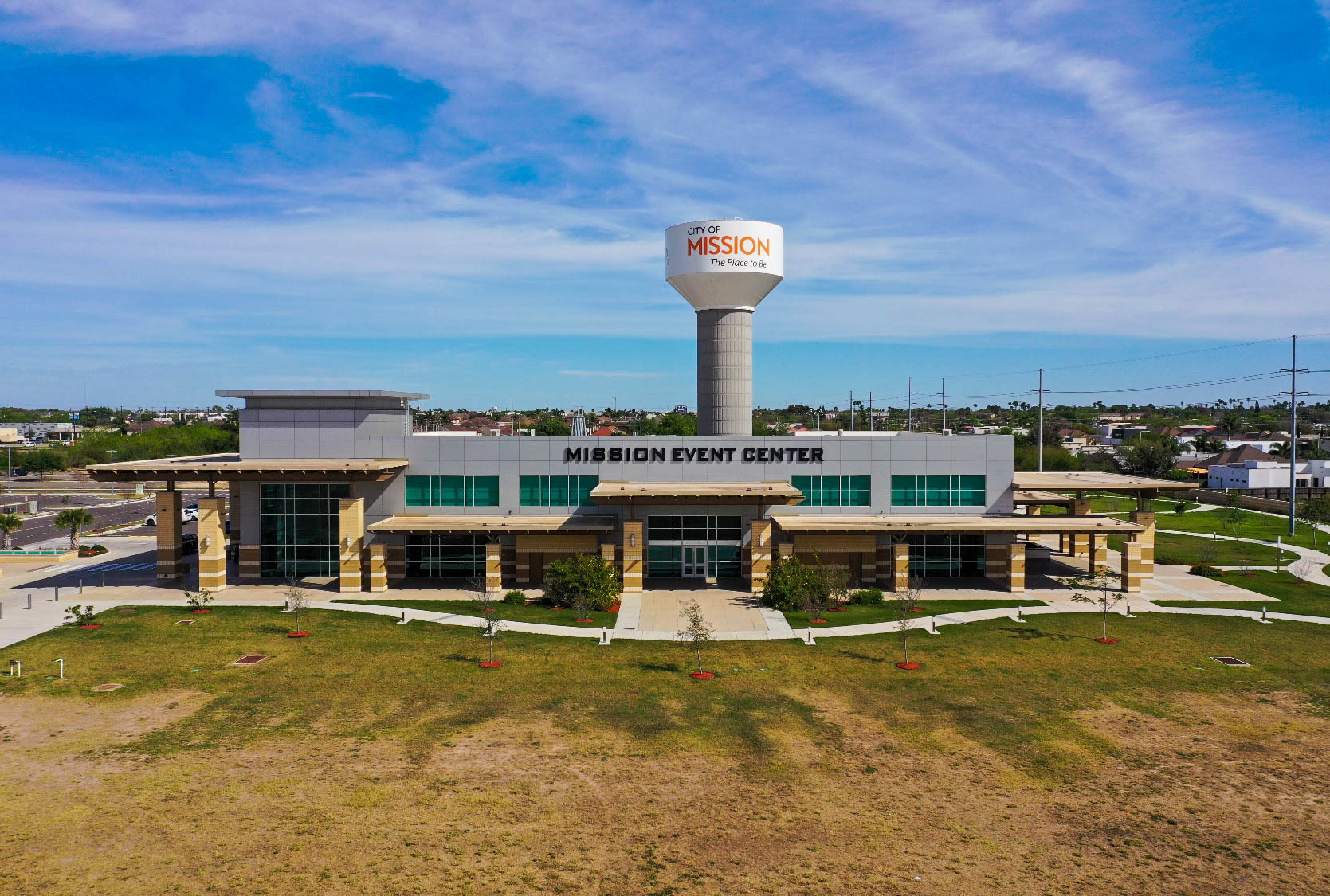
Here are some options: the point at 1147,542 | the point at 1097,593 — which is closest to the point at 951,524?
the point at 1097,593

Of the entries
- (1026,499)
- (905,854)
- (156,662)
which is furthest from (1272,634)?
(156,662)

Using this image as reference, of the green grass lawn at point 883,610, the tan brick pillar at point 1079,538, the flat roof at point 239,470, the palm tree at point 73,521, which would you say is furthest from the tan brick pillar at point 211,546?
the tan brick pillar at point 1079,538

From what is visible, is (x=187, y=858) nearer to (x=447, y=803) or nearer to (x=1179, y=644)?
(x=447, y=803)

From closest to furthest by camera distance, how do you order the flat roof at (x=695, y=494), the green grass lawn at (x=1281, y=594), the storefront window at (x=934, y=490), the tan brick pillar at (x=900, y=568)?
the green grass lawn at (x=1281, y=594)
the flat roof at (x=695, y=494)
the tan brick pillar at (x=900, y=568)
the storefront window at (x=934, y=490)

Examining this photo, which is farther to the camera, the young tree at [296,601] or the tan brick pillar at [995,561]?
the tan brick pillar at [995,561]

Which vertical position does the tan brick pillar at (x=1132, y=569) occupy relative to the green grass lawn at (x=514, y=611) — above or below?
above

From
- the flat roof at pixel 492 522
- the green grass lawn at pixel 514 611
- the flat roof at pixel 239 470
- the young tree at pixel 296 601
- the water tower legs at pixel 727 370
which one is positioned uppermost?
the water tower legs at pixel 727 370

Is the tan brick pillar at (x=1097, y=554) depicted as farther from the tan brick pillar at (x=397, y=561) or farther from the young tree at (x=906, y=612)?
the tan brick pillar at (x=397, y=561)
